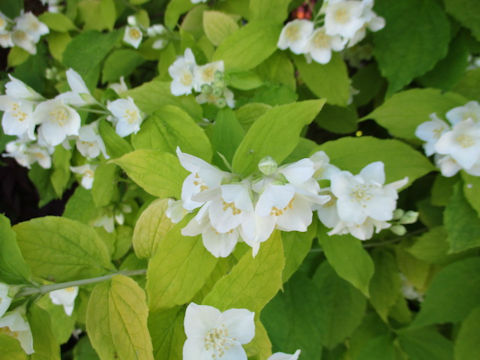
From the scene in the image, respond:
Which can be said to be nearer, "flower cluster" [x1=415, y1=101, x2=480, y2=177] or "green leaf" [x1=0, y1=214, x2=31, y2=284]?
"green leaf" [x1=0, y1=214, x2=31, y2=284]

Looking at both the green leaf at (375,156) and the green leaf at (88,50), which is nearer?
the green leaf at (375,156)

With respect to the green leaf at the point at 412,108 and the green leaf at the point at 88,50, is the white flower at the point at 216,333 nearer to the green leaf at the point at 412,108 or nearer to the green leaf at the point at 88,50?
the green leaf at the point at 412,108

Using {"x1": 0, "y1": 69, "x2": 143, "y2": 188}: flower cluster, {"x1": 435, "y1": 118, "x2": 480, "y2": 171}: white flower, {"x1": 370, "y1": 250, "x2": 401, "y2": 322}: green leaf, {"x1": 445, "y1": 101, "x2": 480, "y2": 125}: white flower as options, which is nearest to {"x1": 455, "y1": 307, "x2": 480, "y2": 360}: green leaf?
{"x1": 370, "y1": 250, "x2": 401, "y2": 322}: green leaf

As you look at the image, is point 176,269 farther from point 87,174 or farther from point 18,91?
point 87,174

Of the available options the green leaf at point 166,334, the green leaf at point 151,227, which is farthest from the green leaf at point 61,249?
the green leaf at point 166,334

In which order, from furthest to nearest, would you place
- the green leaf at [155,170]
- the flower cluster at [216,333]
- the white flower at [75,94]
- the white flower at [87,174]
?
1. the white flower at [87,174]
2. the white flower at [75,94]
3. the green leaf at [155,170]
4. the flower cluster at [216,333]

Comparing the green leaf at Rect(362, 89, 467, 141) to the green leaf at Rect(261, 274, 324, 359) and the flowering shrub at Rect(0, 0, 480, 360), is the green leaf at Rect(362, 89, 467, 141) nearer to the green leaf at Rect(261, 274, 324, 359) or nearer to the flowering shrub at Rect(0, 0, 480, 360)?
the flowering shrub at Rect(0, 0, 480, 360)
